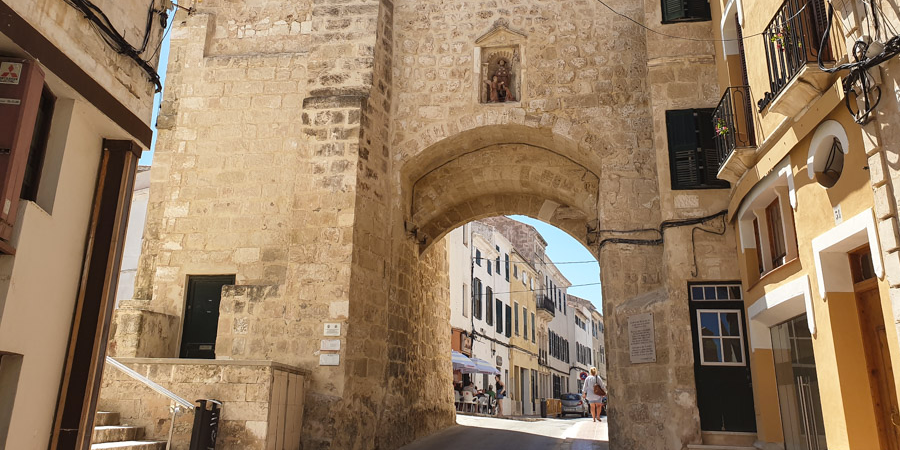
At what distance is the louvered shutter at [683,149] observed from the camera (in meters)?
8.84

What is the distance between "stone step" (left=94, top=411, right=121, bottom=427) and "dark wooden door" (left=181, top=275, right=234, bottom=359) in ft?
9.09

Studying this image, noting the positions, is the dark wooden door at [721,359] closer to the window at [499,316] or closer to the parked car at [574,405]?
the parked car at [574,405]

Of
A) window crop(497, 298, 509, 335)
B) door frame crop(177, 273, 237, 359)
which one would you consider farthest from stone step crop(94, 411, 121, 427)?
window crop(497, 298, 509, 335)

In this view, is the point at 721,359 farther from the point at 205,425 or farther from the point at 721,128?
the point at 205,425

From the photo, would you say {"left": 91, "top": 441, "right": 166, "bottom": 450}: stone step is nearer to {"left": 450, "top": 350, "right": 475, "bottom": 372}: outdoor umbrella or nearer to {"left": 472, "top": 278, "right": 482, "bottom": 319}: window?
{"left": 450, "top": 350, "right": 475, "bottom": 372}: outdoor umbrella

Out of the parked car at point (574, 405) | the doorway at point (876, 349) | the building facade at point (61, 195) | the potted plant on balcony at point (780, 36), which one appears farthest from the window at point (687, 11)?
the parked car at point (574, 405)

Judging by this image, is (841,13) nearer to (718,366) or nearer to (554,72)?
(718,366)

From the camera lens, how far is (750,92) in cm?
733

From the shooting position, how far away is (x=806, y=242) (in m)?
5.86

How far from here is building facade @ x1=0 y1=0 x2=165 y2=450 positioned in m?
4.18

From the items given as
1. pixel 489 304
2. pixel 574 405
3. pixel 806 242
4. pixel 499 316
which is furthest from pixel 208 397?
pixel 499 316

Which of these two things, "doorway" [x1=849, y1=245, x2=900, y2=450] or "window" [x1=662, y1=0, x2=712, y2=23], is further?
"window" [x1=662, y1=0, x2=712, y2=23]

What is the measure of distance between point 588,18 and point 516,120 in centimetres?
195

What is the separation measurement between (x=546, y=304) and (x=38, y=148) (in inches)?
1264
